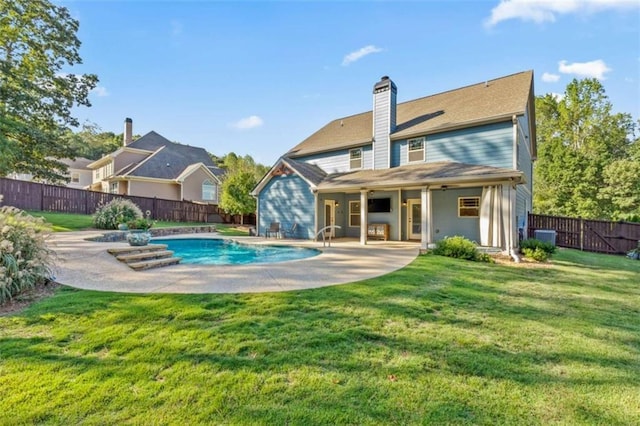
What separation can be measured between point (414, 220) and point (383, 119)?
5362 mm

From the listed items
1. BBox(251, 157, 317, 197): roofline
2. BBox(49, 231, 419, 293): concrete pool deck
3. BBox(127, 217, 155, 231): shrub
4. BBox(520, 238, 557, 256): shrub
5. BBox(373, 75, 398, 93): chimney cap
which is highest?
BBox(373, 75, 398, 93): chimney cap

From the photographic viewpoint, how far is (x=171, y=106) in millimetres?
21844

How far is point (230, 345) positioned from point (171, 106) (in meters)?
22.7

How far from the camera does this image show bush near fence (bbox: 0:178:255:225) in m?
17.4

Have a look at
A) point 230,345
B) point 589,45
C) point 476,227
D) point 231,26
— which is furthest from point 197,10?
point 589,45

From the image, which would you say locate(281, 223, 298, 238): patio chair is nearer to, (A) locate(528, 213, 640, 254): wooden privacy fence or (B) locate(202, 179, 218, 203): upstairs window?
(A) locate(528, 213, 640, 254): wooden privacy fence

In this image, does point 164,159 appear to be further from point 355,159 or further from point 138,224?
point 355,159

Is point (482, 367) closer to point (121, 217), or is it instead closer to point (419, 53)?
point (419, 53)

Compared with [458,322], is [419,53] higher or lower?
higher

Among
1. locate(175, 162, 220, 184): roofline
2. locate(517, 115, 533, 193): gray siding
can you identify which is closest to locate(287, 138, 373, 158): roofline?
locate(517, 115, 533, 193): gray siding

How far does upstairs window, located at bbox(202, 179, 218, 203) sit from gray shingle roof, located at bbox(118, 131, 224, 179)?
1.88 meters

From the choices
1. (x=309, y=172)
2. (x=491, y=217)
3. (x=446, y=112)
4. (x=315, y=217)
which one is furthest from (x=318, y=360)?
(x=446, y=112)

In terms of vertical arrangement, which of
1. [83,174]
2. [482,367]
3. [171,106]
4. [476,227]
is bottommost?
[482,367]

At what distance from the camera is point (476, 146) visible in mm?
12695
